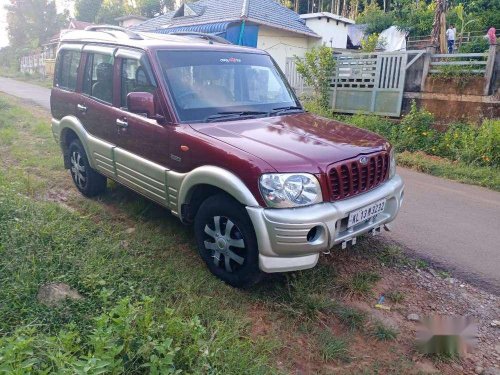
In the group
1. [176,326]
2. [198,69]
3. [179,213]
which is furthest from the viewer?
[198,69]

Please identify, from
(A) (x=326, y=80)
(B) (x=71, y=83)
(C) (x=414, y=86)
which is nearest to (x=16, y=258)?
(B) (x=71, y=83)

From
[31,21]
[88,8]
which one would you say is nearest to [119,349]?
[88,8]

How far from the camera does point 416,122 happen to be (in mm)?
9008

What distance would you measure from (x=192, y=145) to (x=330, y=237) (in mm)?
1312

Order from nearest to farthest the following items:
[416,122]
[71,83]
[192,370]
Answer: [192,370]
[71,83]
[416,122]

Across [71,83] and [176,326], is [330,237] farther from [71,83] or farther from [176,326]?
[71,83]

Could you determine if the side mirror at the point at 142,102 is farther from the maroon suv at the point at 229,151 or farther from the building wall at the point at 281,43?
the building wall at the point at 281,43

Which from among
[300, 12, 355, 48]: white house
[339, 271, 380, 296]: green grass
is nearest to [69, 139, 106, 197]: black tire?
[339, 271, 380, 296]: green grass

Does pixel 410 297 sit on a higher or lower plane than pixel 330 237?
lower

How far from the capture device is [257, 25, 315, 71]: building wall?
1862 centimetres

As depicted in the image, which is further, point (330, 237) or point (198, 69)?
point (198, 69)

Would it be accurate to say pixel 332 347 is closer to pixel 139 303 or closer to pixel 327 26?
pixel 139 303

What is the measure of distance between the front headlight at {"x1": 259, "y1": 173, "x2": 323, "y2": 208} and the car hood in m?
0.05

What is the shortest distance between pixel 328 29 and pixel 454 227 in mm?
19520
